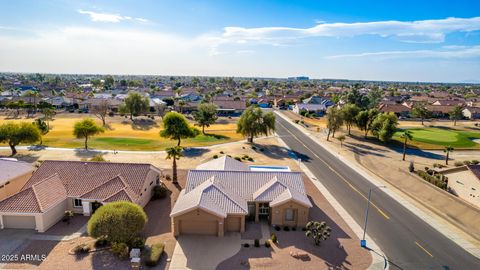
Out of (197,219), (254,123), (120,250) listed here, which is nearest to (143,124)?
(254,123)

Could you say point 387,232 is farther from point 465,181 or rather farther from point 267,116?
point 267,116

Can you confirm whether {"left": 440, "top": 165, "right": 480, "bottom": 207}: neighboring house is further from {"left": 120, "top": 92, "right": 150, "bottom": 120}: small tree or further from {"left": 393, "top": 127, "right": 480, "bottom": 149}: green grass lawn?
{"left": 120, "top": 92, "right": 150, "bottom": 120}: small tree

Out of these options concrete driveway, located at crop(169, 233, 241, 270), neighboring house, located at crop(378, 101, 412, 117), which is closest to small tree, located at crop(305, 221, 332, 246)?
concrete driveway, located at crop(169, 233, 241, 270)

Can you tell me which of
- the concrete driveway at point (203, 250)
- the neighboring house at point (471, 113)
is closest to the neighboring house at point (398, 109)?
the neighboring house at point (471, 113)

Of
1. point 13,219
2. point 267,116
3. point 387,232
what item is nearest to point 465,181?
point 387,232

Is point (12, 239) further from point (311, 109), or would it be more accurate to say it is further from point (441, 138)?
point (311, 109)
